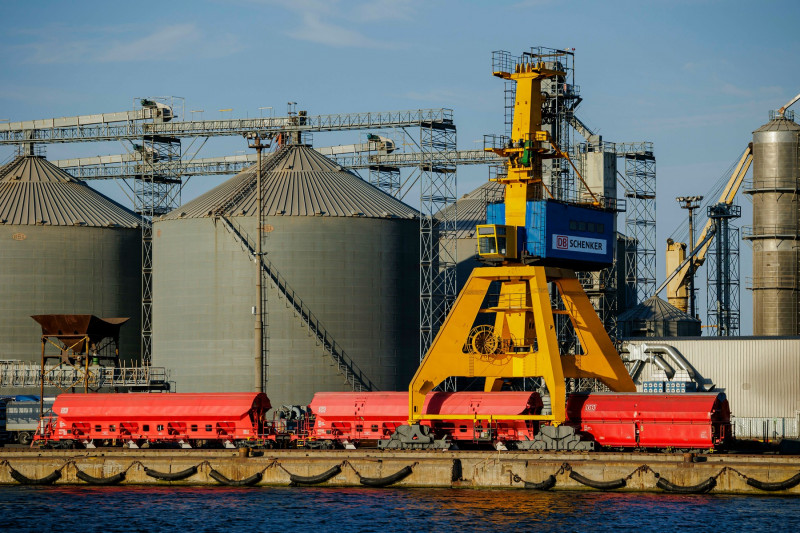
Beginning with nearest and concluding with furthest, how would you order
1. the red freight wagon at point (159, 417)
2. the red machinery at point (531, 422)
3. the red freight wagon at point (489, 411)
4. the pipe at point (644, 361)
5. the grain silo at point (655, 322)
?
1. the red machinery at point (531, 422)
2. the red freight wagon at point (489, 411)
3. the red freight wagon at point (159, 417)
4. the pipe at point (644, 361)
5. the grain silo at point (655, 322)

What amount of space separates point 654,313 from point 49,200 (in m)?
49.4

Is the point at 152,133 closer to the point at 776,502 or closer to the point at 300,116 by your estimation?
the point at 300,116

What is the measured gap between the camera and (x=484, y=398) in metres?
62.5

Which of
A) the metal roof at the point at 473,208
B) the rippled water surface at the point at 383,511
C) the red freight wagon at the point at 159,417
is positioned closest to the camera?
the rippled water surface at the point at 383,511

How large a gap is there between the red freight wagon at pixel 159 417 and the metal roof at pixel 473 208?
38.9 meters

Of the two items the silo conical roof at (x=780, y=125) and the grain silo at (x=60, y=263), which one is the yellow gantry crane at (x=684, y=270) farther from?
the grain silo at (x=60, y=263)

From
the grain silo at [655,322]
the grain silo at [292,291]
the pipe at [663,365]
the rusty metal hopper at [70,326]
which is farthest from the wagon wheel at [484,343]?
the grain silo at [655,322]

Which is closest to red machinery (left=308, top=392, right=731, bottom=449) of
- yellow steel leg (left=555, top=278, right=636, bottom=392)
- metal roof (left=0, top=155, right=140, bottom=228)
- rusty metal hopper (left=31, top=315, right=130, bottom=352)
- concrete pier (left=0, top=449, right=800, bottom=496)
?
yellow steel leg (left=555, top=278, right=636, bottom=392)

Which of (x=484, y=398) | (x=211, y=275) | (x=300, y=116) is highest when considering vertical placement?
(x=300, y=116)

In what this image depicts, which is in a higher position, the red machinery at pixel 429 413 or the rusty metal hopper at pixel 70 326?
the rusty metal hopper at pixel 70 326

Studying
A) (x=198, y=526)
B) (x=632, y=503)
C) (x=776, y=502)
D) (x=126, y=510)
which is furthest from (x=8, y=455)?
(x=776, y=502)

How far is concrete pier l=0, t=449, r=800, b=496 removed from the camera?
5406cm

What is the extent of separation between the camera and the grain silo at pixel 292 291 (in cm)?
8625

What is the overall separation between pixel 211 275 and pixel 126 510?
37.1 m
